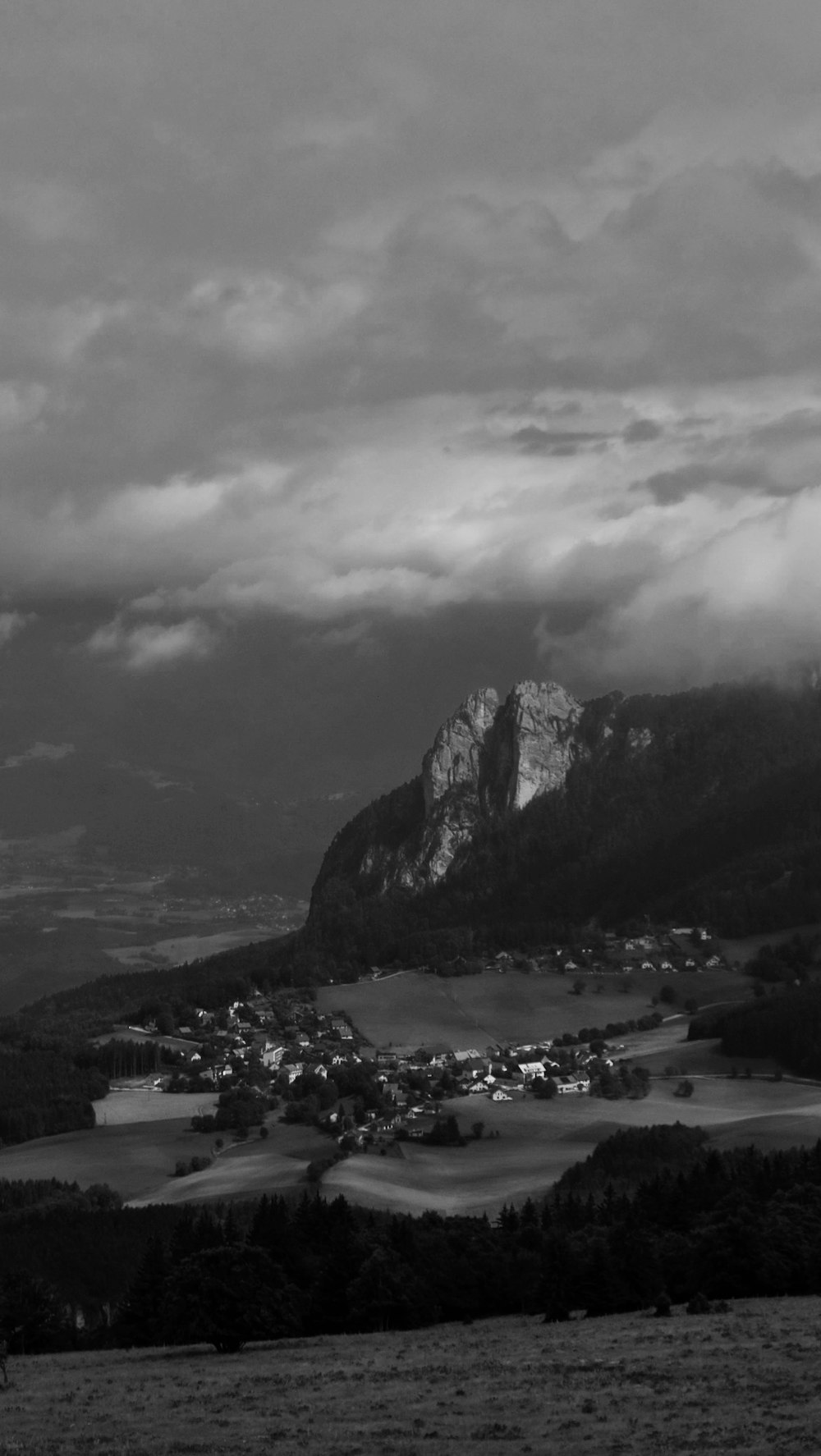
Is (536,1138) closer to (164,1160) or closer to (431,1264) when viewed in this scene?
(164,1160)

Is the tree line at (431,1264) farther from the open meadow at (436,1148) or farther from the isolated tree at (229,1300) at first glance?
the open meadow at (436,1148)

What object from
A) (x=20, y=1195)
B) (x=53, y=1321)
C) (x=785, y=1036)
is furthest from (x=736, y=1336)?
(x=785, y=1036)

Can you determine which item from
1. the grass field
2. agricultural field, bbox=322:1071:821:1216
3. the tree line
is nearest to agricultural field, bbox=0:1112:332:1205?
the grass field

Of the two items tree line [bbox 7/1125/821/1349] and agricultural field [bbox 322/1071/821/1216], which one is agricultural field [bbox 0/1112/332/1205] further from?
tree line [bbox 7/1125/821/1349]

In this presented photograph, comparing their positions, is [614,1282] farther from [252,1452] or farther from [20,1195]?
[20,1195]

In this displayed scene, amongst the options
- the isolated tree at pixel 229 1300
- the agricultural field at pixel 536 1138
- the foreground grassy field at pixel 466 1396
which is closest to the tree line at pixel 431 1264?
the isolated tree at pixel 229 1300
